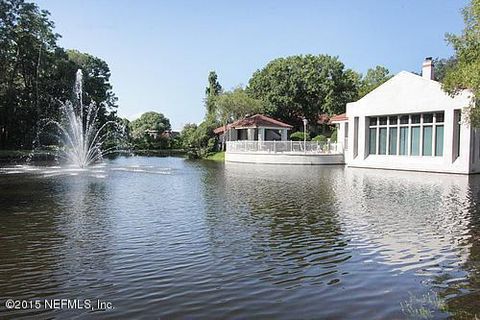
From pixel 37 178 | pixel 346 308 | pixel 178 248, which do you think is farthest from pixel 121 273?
pixel 37 178

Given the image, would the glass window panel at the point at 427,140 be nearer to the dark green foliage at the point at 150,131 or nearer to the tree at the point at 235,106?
the tree at the point at 235,106

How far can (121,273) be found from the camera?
6.45 m

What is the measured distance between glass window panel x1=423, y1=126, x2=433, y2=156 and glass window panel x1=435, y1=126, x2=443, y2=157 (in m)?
0.42

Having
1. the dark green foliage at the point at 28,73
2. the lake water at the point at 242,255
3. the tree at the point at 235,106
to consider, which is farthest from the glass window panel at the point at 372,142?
the dark green foliage at the point at 28,73

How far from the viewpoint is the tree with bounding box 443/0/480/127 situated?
41.8 feet

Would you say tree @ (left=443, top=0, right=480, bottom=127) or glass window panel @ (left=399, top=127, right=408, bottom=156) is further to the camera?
glass window panel @ (left=399, top=127, right=408, bottom=156)

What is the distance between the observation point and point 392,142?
30.7 metres

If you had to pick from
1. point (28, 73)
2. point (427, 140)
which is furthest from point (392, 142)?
point (28, 73)

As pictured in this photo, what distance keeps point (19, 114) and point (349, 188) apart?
125 ft

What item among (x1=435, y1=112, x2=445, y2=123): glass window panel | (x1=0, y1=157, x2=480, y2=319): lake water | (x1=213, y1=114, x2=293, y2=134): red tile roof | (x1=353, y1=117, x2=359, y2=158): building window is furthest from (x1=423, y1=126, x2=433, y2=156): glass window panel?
(x1=213, y1=114, x2=293, y2=134): red tile roof

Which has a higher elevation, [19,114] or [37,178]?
[19,114]

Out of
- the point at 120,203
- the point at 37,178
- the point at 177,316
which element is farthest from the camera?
the point at 37,178

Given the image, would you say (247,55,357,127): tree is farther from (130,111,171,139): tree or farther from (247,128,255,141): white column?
(130,111,171,139): tree

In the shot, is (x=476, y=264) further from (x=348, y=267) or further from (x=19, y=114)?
(x=19, y=114)
